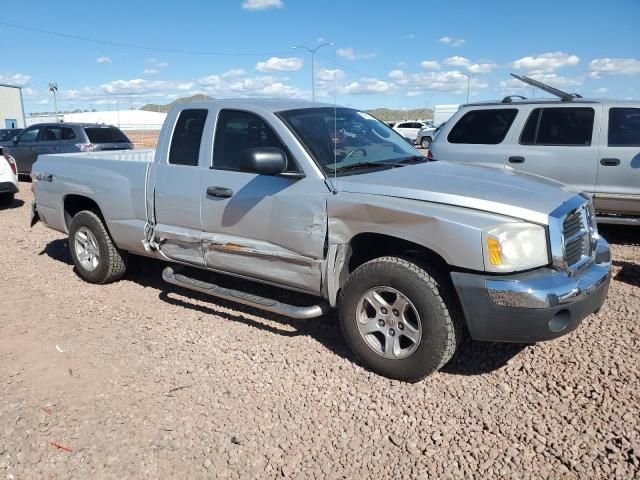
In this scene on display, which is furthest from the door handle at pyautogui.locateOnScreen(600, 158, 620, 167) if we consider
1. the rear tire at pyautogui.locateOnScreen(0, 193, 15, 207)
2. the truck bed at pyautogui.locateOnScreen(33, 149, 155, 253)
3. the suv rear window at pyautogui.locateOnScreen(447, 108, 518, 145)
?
the rear tire at pyautogui.locateOnScreen(0, 193, 15, 207)

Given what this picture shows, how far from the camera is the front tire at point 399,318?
10.7 ft

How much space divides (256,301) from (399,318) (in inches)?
47.0

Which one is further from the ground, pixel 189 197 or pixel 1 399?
pixel 189 197

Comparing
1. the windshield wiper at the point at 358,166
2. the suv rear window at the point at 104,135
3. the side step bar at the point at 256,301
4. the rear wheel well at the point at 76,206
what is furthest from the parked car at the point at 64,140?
the windshield wiper at the point at 358,166

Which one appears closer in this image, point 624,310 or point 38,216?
point 624,310

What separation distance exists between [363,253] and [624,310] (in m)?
2.38

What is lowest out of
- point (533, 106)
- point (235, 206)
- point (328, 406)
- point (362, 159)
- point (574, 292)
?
point (328, 406)

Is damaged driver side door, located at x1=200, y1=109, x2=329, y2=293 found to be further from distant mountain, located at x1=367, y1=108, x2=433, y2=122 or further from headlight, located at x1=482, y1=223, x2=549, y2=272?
distant mountain, located at x1=367, y1=108, x2=433, y2=122

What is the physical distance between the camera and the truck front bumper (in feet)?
9.87

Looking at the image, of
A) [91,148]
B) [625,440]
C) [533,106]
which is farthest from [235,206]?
[91,148]

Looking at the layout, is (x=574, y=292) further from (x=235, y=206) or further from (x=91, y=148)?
(x=91, y=148)

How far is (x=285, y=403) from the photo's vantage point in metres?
3.35

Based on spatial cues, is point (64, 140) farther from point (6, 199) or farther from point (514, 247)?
point (514, 247)

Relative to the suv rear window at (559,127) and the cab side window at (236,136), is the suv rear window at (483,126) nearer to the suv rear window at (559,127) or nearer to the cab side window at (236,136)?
the suv rear window at (559,127)
